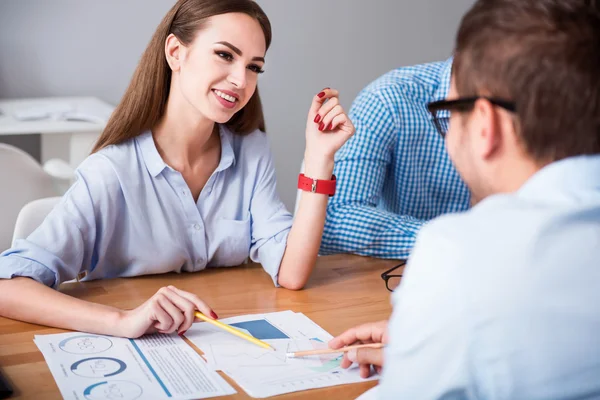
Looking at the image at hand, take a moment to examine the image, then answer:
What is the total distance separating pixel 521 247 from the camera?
72 centimetres

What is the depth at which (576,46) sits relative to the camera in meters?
0.77

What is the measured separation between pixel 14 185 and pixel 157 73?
2.11 ft

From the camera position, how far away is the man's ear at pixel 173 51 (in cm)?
167

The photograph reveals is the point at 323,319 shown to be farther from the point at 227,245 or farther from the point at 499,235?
the point at 499,235

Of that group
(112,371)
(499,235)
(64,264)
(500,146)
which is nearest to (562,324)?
(499,235)

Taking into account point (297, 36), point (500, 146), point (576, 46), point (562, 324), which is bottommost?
point (297, 36)

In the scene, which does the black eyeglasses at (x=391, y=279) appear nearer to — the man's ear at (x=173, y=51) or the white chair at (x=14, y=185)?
the man's ear at (x=173, y=51)

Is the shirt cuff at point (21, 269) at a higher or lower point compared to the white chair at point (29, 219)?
higher

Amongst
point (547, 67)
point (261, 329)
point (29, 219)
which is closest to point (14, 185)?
point (29, 219)

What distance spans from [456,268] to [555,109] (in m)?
0.21

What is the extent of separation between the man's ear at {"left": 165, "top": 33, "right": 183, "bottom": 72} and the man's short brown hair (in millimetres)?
968

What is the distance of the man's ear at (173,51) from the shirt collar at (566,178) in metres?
1.07

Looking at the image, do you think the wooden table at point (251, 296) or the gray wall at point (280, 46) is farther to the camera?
the gray wall at point (280, 46)

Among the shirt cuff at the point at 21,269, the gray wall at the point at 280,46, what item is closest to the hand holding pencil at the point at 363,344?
the shirt cuff at the point at 21,269
